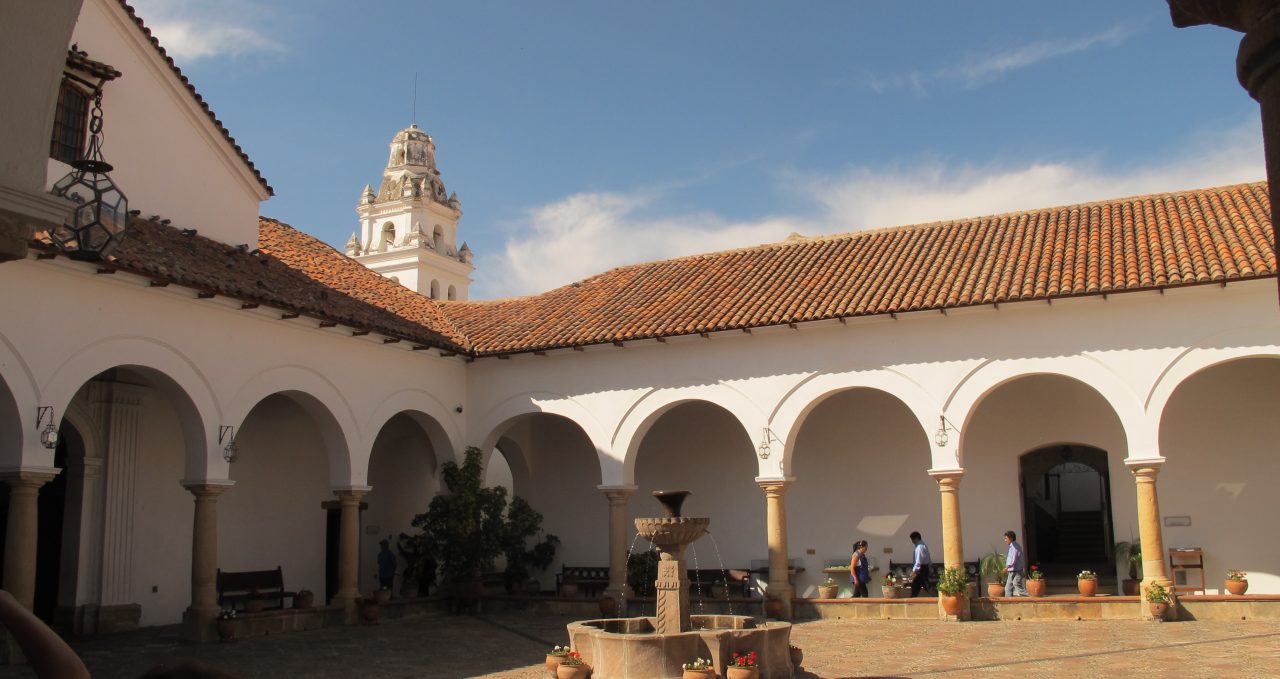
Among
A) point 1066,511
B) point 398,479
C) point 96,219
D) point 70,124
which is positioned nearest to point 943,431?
point 1066,511

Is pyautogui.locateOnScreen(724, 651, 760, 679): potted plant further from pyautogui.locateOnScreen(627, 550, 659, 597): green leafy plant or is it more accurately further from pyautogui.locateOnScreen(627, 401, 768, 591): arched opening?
pyautogui.locateOnScreen(627, 401, 768, 591): arched opening

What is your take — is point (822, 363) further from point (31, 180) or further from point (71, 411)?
point (31, 180)

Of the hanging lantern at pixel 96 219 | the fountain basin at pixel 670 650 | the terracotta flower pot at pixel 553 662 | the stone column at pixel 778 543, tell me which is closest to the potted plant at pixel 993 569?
the stone column at pixel 778 543

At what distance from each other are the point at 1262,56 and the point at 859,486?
17.5 m

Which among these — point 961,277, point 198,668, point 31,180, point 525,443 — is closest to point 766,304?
point 961,277

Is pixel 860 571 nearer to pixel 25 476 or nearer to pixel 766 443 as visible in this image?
pixel 766 443

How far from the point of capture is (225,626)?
14648 mm

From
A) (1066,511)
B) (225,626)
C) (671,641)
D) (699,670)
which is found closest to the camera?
(699,670)

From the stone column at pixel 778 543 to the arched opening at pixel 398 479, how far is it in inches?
271

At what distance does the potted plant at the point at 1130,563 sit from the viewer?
16.7 metres

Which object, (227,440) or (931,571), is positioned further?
(931,571)

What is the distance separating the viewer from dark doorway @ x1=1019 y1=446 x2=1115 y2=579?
61.9 ft

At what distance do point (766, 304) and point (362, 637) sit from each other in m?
7.95

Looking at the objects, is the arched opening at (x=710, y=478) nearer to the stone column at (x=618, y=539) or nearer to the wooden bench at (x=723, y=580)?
the wooden bench at (x=723, y=580)
